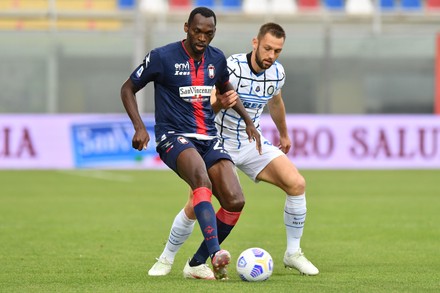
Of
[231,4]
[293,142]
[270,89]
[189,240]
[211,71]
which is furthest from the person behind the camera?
[231,4]

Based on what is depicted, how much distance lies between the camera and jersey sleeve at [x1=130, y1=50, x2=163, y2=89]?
814 centimetres

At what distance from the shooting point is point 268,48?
8703 mm

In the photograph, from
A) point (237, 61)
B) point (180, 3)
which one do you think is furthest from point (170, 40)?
point (237, 61)

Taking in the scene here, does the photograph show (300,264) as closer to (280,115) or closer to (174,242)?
(174,242)

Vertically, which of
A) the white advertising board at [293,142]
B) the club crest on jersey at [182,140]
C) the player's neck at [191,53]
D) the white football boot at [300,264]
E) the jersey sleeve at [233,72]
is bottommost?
the white advertising board at [293,142]

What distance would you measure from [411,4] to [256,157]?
888 inches

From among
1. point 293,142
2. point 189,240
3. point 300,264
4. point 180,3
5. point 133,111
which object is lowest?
point 293,142

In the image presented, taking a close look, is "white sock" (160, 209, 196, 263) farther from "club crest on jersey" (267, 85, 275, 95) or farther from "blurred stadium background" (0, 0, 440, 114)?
"blurred stadium background" (0, 0, 440, 114)

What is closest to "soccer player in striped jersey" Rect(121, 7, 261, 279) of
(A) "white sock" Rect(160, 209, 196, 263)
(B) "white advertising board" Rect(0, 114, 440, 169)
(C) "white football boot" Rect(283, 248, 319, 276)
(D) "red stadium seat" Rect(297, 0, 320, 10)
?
(A) "white sock" Rect(160, 209, 196, 263)

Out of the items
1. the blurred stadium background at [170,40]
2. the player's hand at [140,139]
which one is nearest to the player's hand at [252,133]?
the player's hand at [140,139]

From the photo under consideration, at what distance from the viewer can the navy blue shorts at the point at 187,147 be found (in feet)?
26.5

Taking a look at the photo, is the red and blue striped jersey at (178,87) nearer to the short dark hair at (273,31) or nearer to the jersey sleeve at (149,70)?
the jersey sleeve at (149,70)

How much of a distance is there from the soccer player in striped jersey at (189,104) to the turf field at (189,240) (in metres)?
0.83

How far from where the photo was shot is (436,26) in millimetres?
26797
